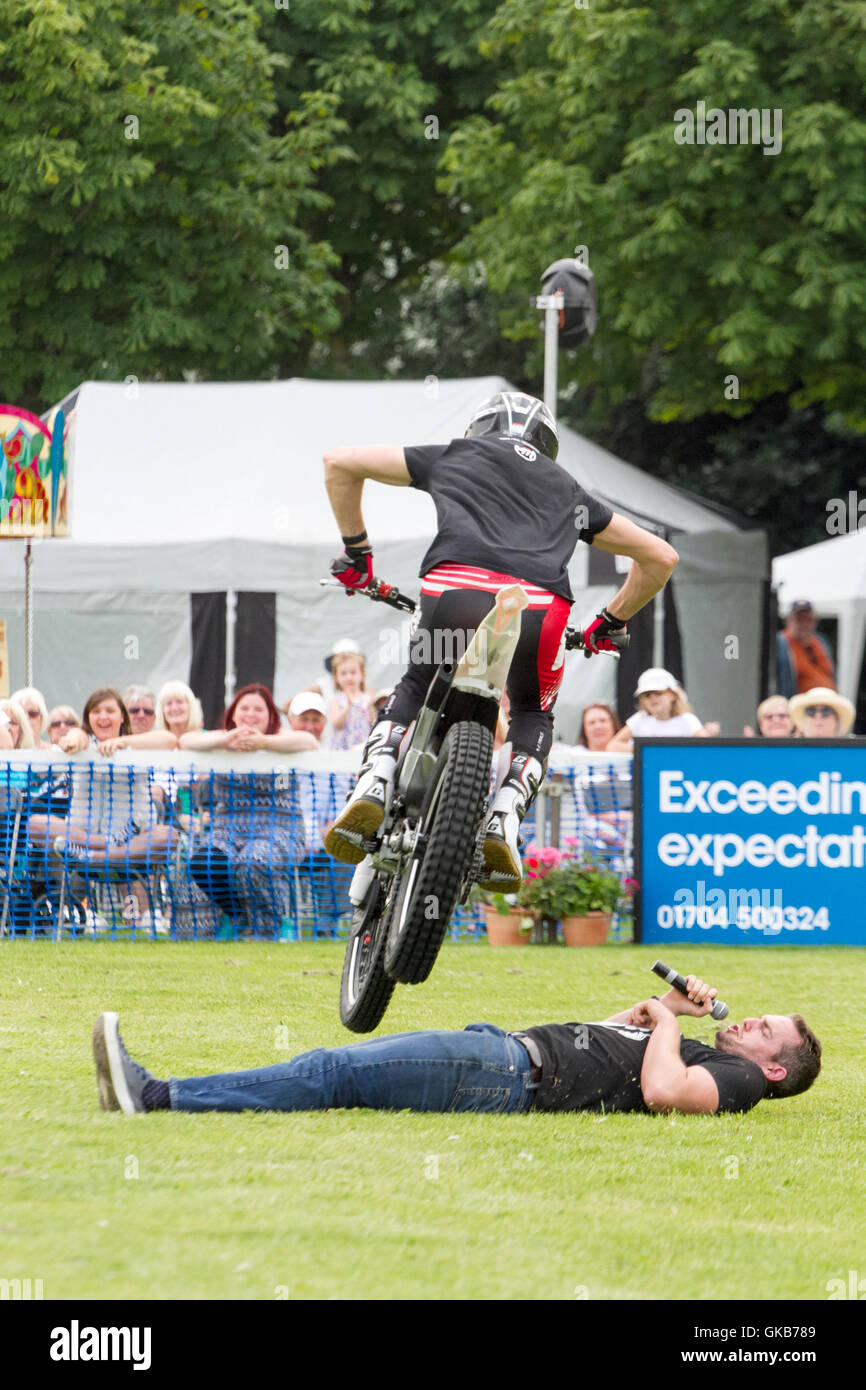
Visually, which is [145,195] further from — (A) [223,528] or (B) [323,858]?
(B) [323,858]

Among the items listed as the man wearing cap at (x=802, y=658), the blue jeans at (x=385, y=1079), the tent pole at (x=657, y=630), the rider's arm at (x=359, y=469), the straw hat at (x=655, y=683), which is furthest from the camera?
the tent pole at (x=657, y=630)

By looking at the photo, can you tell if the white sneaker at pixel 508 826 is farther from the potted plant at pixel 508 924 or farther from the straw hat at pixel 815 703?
the straw hat at pixel 815 703

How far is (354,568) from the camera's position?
715 cm

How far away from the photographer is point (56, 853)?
12.3 metres

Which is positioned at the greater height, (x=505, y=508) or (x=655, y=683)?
(x=505, y=508)

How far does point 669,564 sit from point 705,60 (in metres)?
15.6

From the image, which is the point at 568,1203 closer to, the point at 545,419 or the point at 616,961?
the point at 545,419

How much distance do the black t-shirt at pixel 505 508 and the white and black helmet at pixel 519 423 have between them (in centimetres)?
5

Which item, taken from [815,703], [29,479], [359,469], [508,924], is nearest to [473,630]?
[359,469]

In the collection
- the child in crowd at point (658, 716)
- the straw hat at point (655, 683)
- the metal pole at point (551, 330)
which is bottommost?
the child in crowd at point (658, 716)

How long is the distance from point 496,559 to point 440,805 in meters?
0.84

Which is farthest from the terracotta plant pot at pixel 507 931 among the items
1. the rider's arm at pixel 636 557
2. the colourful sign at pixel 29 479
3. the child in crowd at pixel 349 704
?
the rider's arm at pixel 636 557

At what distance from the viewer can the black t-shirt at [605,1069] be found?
6508 millimetres
